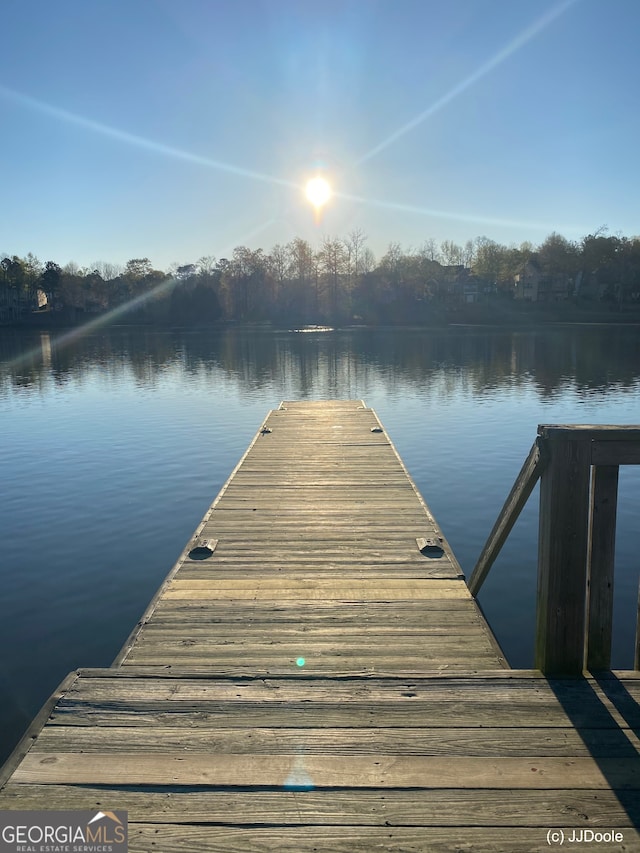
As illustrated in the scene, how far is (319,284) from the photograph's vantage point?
107 meters

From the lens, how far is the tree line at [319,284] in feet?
305

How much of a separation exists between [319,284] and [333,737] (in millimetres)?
106965

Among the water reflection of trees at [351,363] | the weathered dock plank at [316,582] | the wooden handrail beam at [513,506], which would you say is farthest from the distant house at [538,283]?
the wooden handrail beam at [513,506]

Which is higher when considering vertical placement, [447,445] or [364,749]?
[364,749]

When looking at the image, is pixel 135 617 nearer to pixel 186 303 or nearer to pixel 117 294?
pixel 186 303

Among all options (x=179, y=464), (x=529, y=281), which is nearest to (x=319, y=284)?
(x=529, y=281)

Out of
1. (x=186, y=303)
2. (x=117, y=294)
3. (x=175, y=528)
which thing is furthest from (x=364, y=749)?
(x=117, y=294)

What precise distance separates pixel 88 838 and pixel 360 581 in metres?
3.70

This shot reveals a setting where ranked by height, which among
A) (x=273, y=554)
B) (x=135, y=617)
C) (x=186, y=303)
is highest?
(x=186, y=303)

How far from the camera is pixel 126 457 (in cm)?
1608

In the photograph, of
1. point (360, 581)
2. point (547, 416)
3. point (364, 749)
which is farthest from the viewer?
point (547, 416)

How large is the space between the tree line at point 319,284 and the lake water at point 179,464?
55.1m

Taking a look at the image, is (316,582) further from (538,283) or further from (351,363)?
(538,283)

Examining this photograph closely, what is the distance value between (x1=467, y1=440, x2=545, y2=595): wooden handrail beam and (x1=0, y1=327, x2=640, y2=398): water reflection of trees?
21.5 metres
